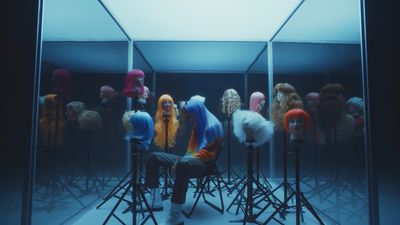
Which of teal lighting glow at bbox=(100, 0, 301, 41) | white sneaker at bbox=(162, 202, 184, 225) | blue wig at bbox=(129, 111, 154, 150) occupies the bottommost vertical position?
white sneaker at bbox=(162, 202, 184, 225)

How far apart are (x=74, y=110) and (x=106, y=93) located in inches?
44.0

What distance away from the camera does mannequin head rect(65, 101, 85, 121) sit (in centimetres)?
261

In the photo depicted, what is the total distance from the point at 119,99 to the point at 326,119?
288cm

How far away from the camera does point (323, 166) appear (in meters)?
2.80

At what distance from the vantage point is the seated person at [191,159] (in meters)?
2.74

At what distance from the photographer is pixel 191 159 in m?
2.91

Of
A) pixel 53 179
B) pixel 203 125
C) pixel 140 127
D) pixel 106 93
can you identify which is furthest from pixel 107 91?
pixel 53 179

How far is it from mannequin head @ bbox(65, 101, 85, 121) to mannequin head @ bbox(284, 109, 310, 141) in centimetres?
212

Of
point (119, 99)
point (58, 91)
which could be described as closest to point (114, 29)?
point (119, 99)

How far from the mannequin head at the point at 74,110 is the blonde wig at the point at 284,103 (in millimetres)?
2378

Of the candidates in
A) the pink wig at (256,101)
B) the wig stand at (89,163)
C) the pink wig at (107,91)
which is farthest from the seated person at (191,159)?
the pink wig at (256,101)

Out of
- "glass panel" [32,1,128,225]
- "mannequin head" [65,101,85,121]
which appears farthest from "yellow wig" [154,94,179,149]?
"mannequin head" [65,101,85,121]

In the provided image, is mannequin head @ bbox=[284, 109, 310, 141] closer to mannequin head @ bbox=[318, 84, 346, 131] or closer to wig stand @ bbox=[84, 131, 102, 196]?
mannequin head @ bbox=[318, 84, 346, 131]
